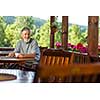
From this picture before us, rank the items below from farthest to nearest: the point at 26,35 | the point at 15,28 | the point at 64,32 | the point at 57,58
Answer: the point at 15,28, the point at 64,32, the point at 26,35, the point at 57,58

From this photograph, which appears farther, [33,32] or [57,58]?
[33,32]

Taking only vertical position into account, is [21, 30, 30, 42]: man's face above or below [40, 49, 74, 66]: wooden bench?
above

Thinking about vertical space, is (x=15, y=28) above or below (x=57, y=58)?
above

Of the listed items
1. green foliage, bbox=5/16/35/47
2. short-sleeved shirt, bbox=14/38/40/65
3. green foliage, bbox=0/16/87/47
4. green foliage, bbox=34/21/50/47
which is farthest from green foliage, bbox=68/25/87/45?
short-sleeved shirt, bbox=14/38/40/65

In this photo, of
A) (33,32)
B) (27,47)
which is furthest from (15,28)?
(27,47)

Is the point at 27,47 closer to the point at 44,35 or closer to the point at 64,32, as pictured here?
the point at 64,32

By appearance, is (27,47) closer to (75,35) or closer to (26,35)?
(26,35)

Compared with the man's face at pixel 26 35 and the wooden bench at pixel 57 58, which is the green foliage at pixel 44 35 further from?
the wooden bench at pixel 57 58

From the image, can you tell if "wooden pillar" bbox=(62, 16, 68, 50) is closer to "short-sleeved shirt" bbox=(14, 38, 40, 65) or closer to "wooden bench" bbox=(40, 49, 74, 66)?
"short-sleeved shirt" bbox=(14, 38, 40, 65)

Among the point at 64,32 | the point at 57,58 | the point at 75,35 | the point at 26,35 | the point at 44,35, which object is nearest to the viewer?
the point at 57,58

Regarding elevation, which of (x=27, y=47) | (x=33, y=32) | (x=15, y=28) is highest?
(x=15, y=28)

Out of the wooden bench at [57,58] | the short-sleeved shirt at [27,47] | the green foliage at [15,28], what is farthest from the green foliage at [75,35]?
the wooden bench at [57,58]
